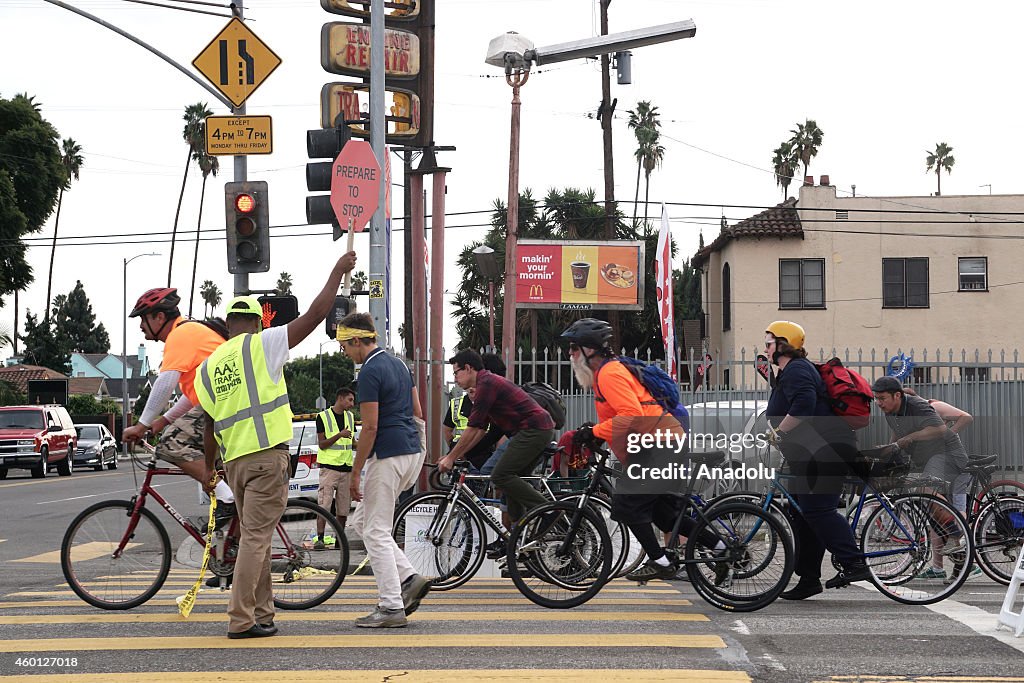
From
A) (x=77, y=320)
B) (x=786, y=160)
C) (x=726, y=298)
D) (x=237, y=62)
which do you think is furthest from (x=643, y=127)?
(x=77, y=320)

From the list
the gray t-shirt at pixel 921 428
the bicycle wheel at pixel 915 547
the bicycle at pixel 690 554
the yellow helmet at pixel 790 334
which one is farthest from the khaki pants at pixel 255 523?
the gray t-shirt at pixel 921 428

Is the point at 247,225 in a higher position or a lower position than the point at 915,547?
higher

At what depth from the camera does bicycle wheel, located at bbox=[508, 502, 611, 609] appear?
844 cm

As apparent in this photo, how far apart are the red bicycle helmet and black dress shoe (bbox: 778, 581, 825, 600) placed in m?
4.68

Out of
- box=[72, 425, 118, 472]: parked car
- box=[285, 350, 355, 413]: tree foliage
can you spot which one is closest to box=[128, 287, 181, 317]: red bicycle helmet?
box=[72, 425, 118, 472]: parked car

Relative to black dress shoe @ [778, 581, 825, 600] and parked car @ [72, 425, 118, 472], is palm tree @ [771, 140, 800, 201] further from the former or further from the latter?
black dress shoe @ [778, 581, 825, 600]

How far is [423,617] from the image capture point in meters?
8.01

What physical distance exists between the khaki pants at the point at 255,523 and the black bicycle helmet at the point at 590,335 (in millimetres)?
2315

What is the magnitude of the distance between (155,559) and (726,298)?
33.6 meters

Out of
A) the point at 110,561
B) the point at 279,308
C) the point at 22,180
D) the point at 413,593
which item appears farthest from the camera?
the point at 22,180

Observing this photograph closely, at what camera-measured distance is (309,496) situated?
60.8 ft

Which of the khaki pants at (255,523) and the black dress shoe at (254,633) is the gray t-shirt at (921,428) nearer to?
the khaki pants at (255,523)

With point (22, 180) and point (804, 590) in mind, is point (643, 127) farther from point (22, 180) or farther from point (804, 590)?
point (804, 590)

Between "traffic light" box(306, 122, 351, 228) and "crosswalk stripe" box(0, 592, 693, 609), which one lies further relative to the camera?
"traffic light" box(306, 122, 351, 228)
